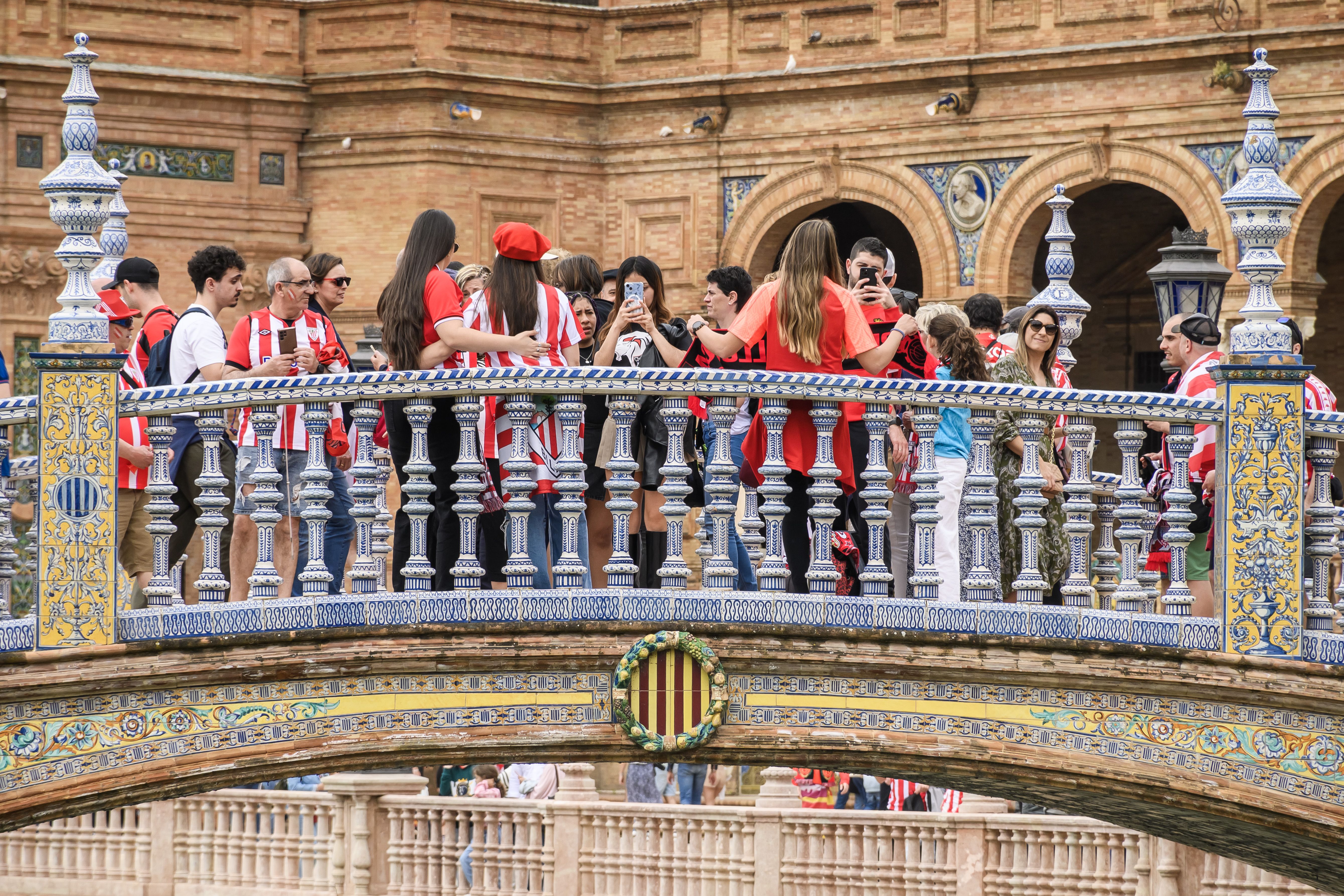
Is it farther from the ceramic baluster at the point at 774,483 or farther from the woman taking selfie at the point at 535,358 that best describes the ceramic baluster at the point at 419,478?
the ceramic baluster at the point at 774,483

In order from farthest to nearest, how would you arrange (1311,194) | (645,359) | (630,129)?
1. (630,129)
2. (1311,194)
3. (645,359)

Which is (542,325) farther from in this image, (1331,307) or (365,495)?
(1331,307)

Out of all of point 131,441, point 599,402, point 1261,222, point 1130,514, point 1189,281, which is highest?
point 1189,281

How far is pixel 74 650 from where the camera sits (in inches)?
313

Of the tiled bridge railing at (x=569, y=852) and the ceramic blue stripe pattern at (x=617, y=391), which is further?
the tiled bridge railing at (x=569, y=852)

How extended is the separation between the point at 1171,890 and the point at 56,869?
7.18m

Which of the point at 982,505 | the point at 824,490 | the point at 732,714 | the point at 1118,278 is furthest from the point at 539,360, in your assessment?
the point at 1118,278

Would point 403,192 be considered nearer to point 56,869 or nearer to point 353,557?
point 56,869

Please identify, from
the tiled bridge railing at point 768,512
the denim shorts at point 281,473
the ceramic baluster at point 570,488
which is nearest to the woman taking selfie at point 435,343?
the tiled bridge railing at point 768,512

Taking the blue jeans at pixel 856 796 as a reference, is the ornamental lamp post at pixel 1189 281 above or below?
above

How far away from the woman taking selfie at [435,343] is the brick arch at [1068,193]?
12.4 metres

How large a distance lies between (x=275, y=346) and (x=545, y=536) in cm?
133

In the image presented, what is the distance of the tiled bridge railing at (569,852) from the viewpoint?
1262 cm

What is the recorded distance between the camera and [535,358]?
839 cm
